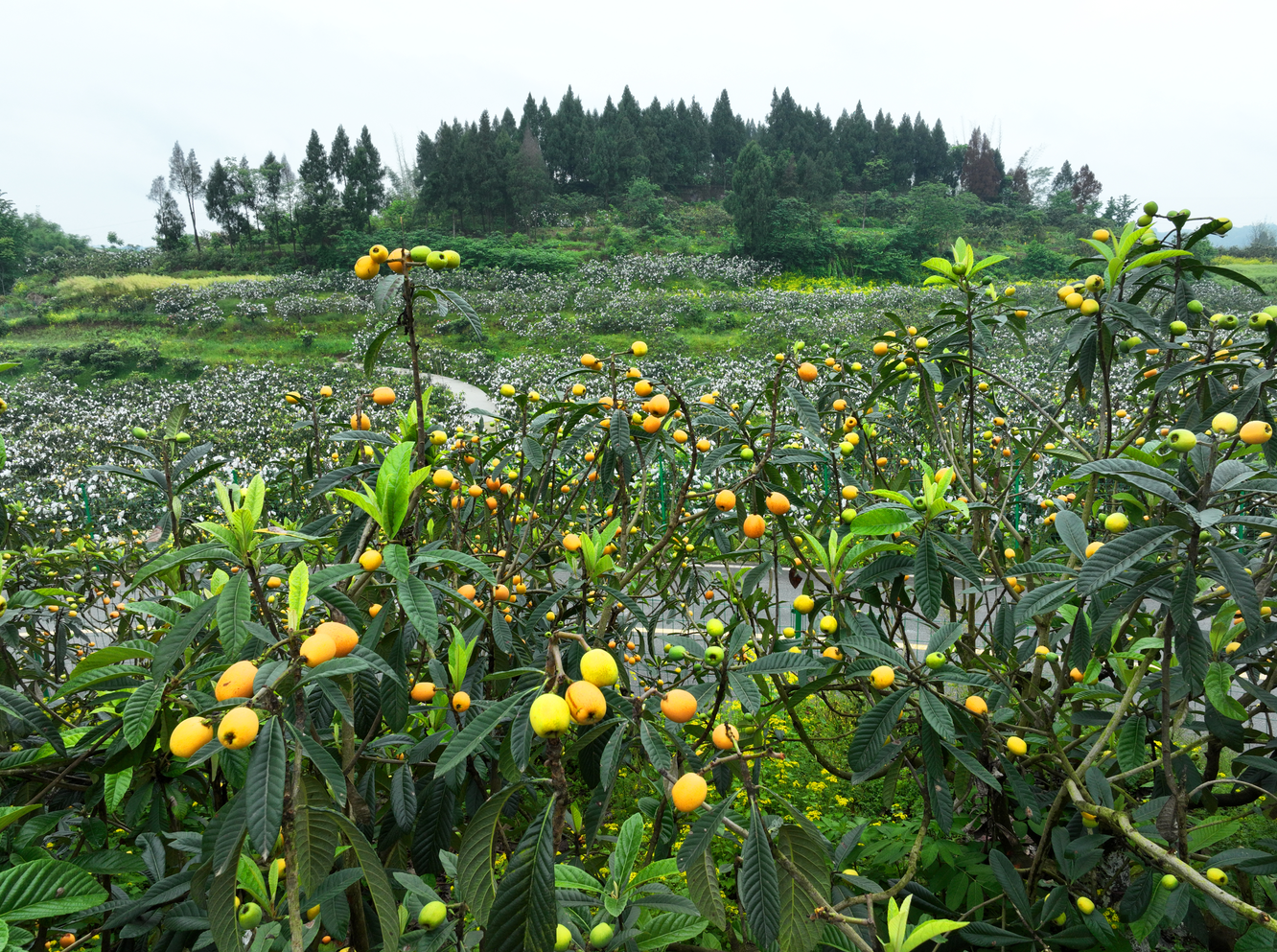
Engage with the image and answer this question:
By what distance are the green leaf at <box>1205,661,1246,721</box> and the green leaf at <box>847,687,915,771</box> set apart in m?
0.55

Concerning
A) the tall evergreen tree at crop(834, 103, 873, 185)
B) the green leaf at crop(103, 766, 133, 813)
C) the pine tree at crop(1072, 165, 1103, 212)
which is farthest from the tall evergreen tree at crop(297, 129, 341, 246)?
the pine tree at crop(1072, 165, 1103, 212)

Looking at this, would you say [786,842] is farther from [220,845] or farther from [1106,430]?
[1106,430]

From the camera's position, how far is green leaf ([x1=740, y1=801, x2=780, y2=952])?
704mm

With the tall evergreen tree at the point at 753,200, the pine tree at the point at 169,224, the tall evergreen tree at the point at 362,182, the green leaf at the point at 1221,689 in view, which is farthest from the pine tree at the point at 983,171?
the green leaf at the point at 1221,689

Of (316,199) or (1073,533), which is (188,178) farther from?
(1073,533)

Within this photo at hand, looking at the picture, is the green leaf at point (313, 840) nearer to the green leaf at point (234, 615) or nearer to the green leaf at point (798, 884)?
the green leaf at point (234, 615)

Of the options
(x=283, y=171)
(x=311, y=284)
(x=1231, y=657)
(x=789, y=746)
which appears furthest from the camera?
(x=283, y=171)

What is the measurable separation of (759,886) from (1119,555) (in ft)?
2.18

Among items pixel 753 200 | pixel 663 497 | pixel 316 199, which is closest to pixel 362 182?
pixel 316 199

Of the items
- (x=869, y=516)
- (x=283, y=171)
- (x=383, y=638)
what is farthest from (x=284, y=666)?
(x=283, y=171)

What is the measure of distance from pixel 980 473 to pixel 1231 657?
166 cm

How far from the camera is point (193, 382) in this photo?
1390 cm

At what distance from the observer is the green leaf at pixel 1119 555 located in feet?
2.88

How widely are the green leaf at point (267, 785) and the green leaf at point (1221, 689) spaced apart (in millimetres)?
1419
